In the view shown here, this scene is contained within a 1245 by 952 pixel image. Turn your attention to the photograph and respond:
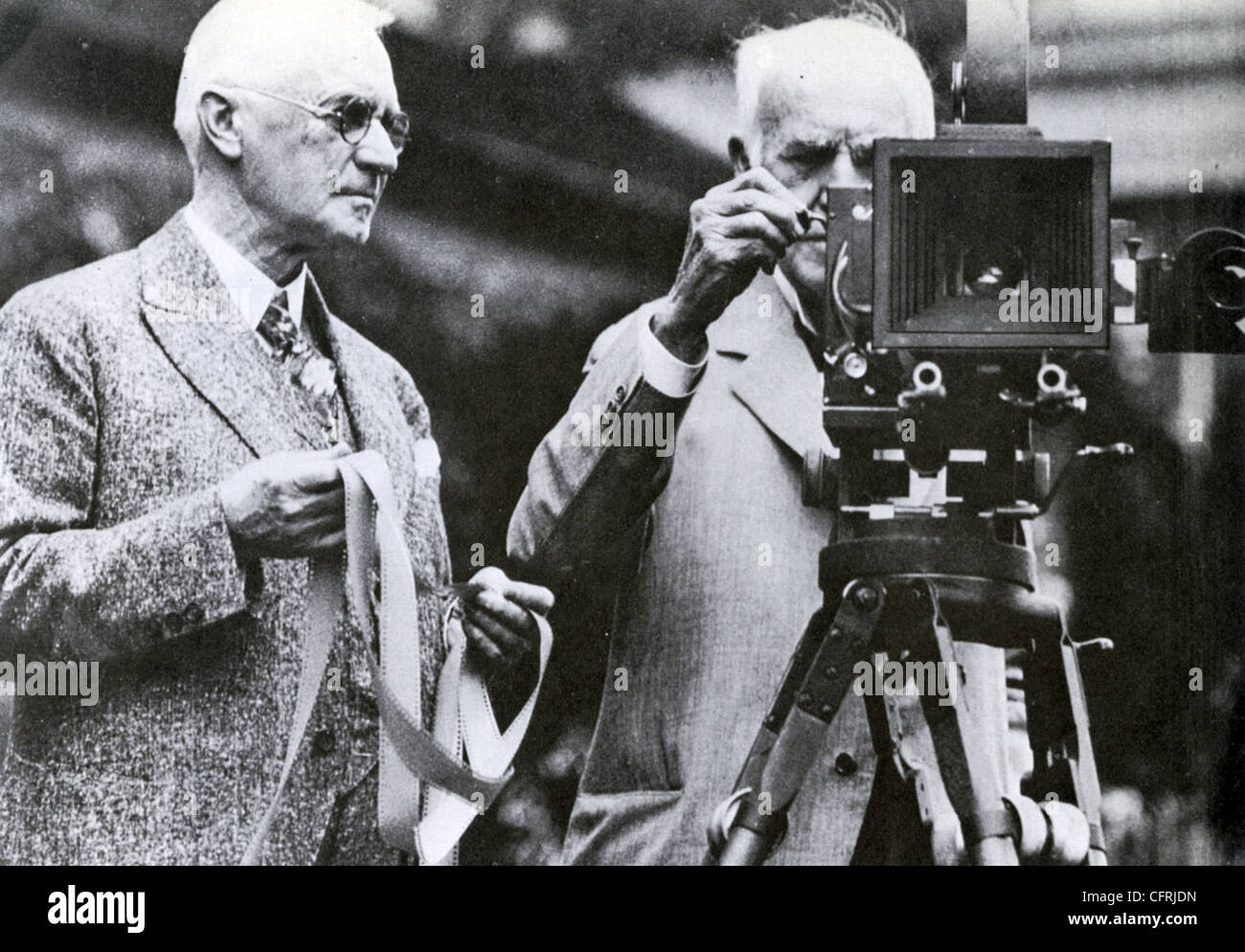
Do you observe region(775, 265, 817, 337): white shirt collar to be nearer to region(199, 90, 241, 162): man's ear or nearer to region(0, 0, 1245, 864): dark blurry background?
region(0, 0, 1245, 864): dark blurry background

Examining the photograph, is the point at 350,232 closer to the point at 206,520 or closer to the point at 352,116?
the point at 352,116

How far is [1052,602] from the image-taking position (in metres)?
2.77

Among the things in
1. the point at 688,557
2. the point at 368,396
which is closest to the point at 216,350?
the point at 368,396

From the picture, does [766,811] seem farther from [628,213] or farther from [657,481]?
[628,213]

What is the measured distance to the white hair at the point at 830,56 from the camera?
10.4 feet

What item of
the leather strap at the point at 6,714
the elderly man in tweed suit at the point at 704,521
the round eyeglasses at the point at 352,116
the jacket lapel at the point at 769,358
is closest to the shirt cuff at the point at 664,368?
the elderly man in tweed suit at the point at 704,521

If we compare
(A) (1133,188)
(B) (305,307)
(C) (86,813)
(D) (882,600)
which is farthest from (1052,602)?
(C) (86,813)

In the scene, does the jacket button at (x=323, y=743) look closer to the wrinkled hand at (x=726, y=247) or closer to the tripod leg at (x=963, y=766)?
the wrinkled hand at (x=726, y=247)

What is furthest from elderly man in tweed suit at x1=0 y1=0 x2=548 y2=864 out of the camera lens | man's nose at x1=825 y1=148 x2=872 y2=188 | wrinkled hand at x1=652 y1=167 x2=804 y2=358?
the camera lens

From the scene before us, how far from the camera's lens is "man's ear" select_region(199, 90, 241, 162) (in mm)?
3162

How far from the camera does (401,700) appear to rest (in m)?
3.02

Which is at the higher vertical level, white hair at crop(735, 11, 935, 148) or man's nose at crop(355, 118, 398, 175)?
white hair at crop(735, 11, 935, 148)

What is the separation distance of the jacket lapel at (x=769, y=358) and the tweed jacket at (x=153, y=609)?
633mm
